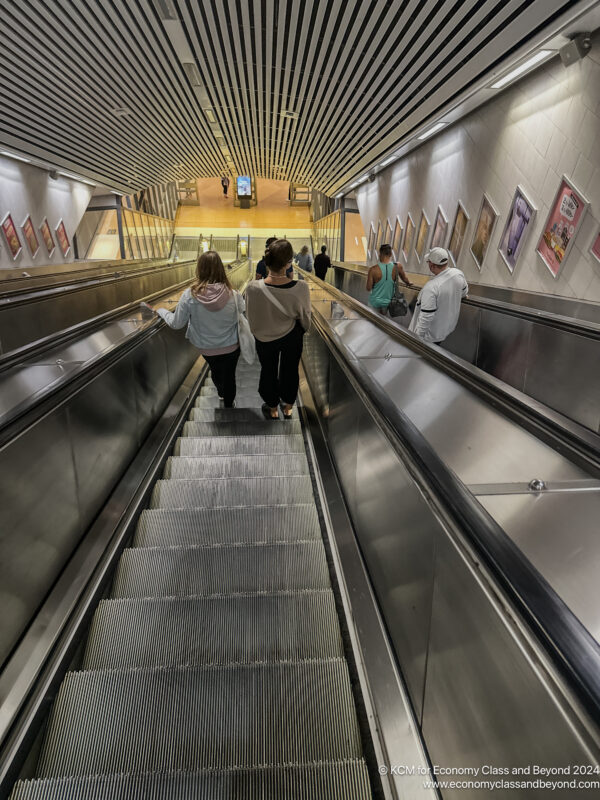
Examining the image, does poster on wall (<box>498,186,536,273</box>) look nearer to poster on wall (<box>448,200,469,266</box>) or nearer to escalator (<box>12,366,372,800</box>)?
poster on wall (<box>448,200,469,266</box>)

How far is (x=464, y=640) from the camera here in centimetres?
110

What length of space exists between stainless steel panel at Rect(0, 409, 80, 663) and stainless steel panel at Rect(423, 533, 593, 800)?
1456 millimetres

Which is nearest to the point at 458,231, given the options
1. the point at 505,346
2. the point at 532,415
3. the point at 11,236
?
the point at 505,346

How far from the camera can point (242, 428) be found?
14.5ft

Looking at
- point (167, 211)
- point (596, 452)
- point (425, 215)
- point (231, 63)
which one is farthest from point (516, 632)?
point (167, 211)

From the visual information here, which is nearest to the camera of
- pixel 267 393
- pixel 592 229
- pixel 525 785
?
pixel 525 785

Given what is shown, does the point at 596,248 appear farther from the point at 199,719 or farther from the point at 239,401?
the point at 199,719

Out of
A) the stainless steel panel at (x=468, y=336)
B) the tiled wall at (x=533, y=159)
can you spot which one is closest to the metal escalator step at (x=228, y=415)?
the stainless steel panel at (x=468, y=336)

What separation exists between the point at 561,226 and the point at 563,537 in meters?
7.15

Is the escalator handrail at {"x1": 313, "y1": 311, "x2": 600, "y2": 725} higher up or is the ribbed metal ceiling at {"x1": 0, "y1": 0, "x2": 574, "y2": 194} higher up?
the ribbed metal ceiling at {"x1": 0, "y1": 0, "x2": 574, "y2": 194}

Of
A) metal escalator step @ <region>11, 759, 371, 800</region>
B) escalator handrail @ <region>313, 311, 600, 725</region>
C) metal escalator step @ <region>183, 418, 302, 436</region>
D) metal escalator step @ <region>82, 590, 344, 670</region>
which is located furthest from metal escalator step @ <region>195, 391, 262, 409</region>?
metal escalator step @ <region>11, 759, 371, 800</region>

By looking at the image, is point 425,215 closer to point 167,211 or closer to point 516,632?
point 516,632

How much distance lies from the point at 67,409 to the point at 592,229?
6.69m

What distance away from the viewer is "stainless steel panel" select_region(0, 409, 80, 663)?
5.83ft
